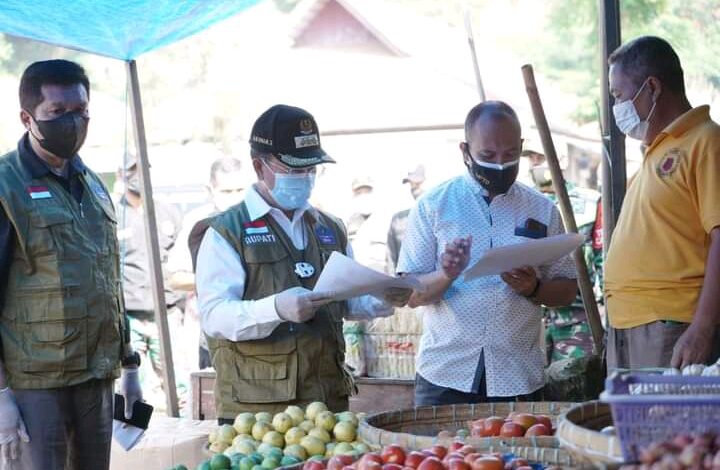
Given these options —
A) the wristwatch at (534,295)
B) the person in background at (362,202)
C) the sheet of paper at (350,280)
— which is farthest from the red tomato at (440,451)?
the person in background at (362,202)

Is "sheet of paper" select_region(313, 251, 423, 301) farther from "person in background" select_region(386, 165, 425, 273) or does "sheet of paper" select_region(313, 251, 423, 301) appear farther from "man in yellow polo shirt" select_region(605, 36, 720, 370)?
"person in background" select_region(386, 165, 425, 273)

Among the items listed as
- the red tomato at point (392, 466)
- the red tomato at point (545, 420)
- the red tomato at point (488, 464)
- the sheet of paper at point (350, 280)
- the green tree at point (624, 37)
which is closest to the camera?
the red tomato at point (488, 464)

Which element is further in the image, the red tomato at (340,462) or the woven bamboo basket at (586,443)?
the red tomato at (340,462)

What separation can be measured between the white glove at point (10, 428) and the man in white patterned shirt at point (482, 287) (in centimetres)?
145

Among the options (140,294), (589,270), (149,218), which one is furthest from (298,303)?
(140,294)

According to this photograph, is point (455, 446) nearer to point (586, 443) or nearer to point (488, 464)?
point (488, 464)

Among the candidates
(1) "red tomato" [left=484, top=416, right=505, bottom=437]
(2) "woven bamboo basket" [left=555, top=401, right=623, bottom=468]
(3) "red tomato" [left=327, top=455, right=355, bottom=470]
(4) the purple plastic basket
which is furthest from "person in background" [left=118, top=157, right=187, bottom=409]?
Answer: (4) the purple plastic basket

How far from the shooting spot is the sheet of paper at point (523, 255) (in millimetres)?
3971

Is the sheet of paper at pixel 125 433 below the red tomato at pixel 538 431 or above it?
below

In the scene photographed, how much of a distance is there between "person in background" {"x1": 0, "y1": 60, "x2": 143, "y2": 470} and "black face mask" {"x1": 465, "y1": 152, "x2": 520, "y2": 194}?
55.9 inches

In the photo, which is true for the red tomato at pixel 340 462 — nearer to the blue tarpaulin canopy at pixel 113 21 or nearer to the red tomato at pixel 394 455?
the red tomato at pixel 394 455

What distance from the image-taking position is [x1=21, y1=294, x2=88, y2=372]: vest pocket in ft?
13.4

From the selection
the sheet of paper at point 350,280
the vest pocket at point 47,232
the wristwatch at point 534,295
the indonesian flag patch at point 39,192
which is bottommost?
the wristwatch at point 534,295

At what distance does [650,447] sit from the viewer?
7.74ft
